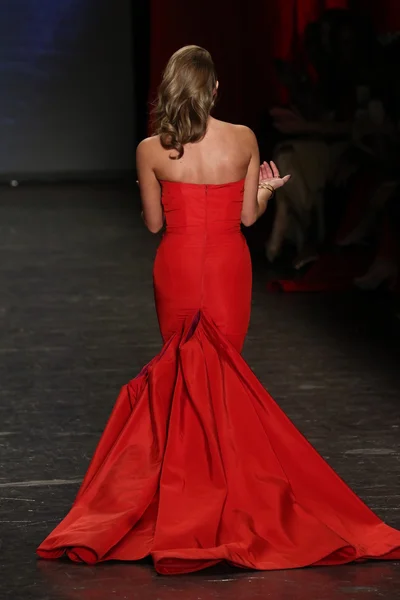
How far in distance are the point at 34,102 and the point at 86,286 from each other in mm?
5621

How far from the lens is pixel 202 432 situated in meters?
2.94

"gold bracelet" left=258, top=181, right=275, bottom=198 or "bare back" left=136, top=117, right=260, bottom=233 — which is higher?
"bare back" left=136, top=117, right=260, bottom=233

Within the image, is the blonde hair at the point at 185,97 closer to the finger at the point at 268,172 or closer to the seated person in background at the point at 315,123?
the finger at the point at 268,172

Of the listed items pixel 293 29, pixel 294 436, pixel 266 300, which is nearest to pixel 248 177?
pixel 294 436

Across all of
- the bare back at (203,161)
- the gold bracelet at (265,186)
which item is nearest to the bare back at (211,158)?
the bare back at (203,161)

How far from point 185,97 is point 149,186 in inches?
9.3

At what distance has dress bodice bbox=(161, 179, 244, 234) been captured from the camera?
295cm

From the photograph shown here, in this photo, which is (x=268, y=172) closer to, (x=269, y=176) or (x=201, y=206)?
(x=269, y=176)

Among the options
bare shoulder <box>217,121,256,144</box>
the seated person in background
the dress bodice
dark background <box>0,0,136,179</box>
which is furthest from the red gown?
dark background <box>0,0,136,179</box>

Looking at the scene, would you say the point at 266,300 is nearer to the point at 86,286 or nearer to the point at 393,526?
the point at 86,286

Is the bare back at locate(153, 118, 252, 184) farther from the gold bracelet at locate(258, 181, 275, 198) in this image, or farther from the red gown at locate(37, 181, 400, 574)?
the gold bracelet at locate(258, 181, 275, 198)

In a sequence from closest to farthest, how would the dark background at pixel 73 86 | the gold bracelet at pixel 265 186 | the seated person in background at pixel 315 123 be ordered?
1. the gold bracelet at pixel 265 186
2. the seated person in background at pixel 315 123
3. the dark background at pixel 73 86

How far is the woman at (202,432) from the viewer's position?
2826 mm

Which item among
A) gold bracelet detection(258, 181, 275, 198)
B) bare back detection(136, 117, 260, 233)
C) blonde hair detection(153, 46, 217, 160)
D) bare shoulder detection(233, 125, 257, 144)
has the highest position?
blonde hair detection(153, 46, 217, 160)
